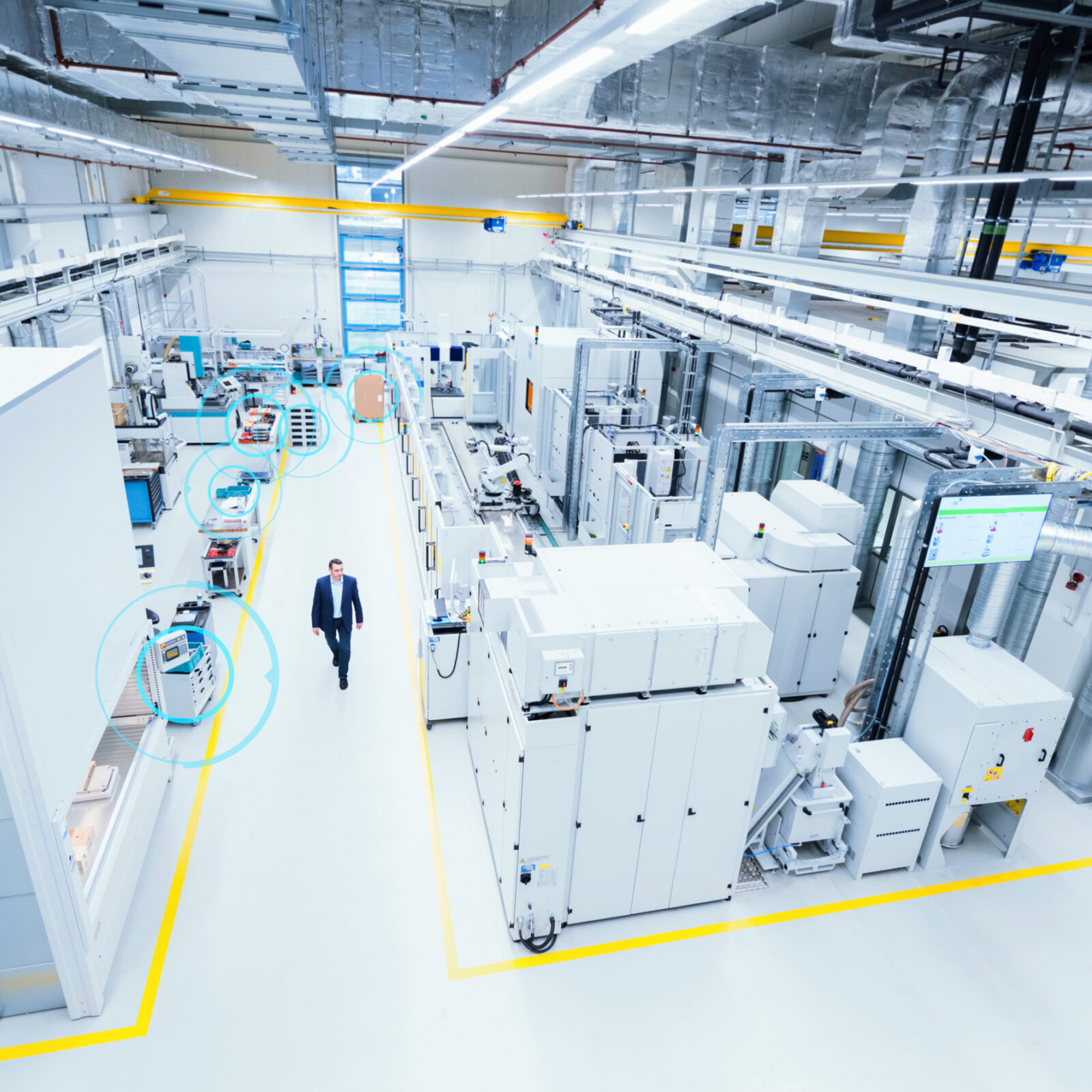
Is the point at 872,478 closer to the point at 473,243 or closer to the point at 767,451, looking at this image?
the point at 767,451

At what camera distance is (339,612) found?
7.17 metres

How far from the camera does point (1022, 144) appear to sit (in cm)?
585

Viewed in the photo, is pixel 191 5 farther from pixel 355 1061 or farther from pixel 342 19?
pixel 355 1061

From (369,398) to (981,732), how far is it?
1436cm

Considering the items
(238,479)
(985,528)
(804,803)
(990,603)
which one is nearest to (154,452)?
(238,479)

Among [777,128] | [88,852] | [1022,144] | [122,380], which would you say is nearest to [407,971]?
[88,852]

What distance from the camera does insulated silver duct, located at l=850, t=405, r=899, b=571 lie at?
8656 mm

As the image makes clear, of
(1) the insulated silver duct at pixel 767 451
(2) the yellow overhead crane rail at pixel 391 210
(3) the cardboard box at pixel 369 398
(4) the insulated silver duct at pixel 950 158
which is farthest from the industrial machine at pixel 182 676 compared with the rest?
(2) the yellow overhead crane rail at pixel 391 210

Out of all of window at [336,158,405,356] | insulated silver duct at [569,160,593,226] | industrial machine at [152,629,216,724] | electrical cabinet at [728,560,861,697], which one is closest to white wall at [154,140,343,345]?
window at [336,158,405,356]

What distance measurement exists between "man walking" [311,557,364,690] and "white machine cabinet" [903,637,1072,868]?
202 inches

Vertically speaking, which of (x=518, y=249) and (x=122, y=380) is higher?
(x=518, y=249)

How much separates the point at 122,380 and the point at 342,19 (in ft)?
32.4
